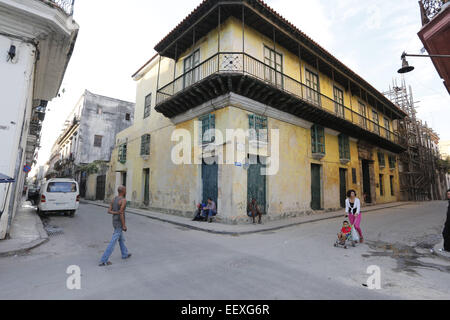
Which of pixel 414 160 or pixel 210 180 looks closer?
pixel 210 180

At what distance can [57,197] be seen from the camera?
11.2 metres

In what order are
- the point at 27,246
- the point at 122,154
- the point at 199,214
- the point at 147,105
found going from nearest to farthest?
the point at 27,246 → the point at 199,214 → the point at 147,105 → the point at 122,154

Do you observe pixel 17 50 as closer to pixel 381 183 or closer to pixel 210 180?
pixel 210 180

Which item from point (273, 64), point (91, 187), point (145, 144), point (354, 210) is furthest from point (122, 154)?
point (354, 210)

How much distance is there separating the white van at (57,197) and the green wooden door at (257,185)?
8.54 meters

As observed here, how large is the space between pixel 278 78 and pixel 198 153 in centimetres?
576

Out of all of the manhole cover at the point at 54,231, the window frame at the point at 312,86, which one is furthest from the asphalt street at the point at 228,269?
the window frame at the point at 312,86

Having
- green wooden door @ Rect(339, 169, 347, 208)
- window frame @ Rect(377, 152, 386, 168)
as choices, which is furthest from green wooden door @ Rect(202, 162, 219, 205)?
window frame @ Rect(377, 152, 386, 168)

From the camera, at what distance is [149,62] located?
16.7 m

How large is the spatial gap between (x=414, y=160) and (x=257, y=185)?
971 inches

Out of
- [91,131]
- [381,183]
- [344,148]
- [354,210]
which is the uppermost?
[91,131]

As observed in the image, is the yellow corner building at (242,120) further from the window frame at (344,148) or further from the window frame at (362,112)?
the window frame at (362,112)
